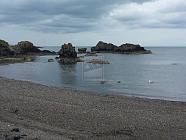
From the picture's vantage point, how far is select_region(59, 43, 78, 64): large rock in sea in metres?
95.8

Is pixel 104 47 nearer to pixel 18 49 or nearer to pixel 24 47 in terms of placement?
pixel 24 47

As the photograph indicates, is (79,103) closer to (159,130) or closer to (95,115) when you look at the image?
(95,115)

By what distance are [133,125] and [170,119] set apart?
126 inches

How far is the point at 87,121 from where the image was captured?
1889 centimetres

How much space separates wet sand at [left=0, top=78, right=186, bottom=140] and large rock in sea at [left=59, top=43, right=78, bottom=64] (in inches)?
2759

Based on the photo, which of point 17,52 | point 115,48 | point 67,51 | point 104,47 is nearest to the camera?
point 67,51

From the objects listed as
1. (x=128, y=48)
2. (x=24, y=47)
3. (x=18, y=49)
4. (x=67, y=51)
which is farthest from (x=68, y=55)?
(x=128, y=48)

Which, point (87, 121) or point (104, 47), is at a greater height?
point (104, 47)

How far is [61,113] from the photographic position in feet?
67.8

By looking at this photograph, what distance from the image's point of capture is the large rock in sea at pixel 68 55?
3772 inches

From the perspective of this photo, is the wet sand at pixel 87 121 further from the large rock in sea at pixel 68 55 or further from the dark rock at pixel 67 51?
the dark rock at pixel 67 51

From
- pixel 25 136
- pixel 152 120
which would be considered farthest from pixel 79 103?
pixel 25 136

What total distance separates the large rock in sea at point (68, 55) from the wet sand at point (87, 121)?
230ft

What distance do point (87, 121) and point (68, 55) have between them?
81.9 meters
